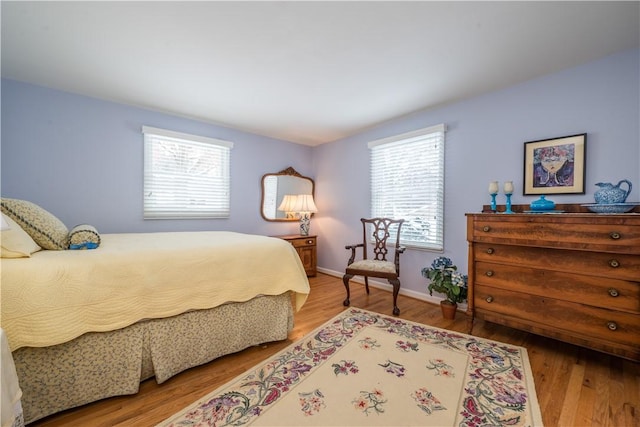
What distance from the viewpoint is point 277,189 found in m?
4.31

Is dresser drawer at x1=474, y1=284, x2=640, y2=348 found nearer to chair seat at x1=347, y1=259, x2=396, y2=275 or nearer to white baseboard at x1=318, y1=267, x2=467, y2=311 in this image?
white baseboard at x1=318, y1=267, x2=467, y2=311

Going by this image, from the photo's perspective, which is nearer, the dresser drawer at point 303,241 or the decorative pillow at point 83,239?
the decorative pillow at point 83,239

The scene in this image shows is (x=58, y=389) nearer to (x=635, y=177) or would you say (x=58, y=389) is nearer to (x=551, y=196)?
(x=551, y=196)

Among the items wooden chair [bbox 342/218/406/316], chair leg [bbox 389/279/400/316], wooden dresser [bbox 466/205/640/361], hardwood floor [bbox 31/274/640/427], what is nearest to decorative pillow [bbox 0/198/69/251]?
hardwood floor [bbox 31/274/640/427]

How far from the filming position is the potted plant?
2578 mm

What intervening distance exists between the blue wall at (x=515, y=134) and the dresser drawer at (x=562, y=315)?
2.41 ft

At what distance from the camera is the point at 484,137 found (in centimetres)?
272

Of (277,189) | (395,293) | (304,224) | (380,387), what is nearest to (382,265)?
(395,293)

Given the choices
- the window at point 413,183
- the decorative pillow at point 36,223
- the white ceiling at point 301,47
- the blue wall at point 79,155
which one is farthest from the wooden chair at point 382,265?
the decorative pillow at point 36,223

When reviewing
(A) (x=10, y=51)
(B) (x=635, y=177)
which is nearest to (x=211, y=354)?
(A) (x=10, y=51)

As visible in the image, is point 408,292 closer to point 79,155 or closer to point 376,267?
point 376,267

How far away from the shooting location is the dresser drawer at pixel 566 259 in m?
1.61

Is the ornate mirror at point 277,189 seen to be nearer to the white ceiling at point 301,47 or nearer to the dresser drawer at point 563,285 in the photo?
the white ceiling at point 301,47

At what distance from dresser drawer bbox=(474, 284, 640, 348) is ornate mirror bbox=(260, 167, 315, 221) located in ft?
10.0
